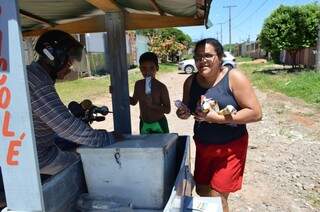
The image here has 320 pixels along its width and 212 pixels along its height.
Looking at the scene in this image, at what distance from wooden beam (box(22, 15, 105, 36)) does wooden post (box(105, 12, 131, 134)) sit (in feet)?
1.45

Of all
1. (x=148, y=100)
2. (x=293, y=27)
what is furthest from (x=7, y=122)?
(x=293, y=27)

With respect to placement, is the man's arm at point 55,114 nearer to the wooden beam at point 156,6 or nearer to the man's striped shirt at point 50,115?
the man's striped shirt at point 50,115

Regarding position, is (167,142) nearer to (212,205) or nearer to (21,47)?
(212,205)

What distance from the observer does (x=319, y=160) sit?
651 cm

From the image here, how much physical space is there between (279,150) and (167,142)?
471cm

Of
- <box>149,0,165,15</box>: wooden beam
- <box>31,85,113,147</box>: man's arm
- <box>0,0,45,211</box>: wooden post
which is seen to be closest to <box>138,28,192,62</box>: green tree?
<box>149,0,165,15</box>: wooden beam

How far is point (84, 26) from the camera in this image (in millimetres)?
4758

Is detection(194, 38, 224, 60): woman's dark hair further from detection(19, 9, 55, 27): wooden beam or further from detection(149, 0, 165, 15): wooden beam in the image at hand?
detection(19, 9, 55, 27): wooden beam

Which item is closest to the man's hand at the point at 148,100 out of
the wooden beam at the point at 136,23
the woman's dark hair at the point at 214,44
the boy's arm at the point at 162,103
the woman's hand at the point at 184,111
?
the boy's arm at the point at 162,103

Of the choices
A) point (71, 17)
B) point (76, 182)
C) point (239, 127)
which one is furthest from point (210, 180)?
point (71, 17)

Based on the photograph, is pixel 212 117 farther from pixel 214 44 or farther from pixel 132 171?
pixel 132 171

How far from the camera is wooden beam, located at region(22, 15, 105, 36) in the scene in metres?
4.57

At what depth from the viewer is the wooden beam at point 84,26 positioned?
4570 millimetres

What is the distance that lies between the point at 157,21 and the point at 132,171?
2.43 m
